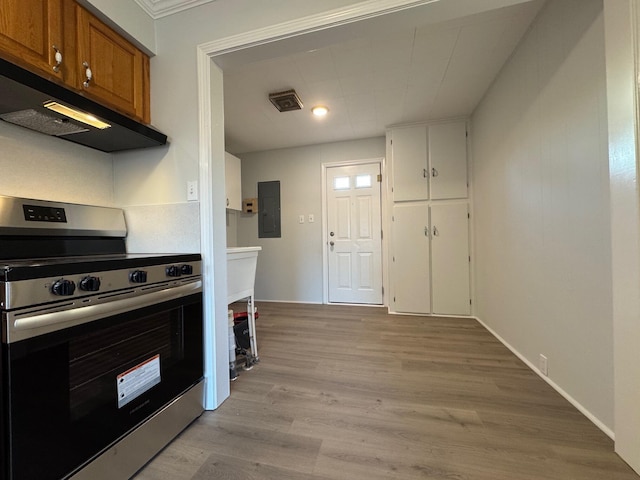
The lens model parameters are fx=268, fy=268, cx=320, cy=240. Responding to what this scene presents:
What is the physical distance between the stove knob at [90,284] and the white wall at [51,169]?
2.67 feet

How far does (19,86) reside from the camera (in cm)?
96

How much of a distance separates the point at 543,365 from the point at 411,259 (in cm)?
167

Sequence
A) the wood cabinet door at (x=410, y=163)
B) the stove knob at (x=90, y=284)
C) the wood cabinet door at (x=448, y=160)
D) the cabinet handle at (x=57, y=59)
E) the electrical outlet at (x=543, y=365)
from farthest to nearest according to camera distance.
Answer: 1. the wood cabinet door at (x=410, y=163)
2. the wood cabinet door at (x=448, y=160)
3. the electrical outlet at (x=543, y=365)
4. the cabinet handle at (x=57, y=59)
5. the stove knob at (x=90, y=284)

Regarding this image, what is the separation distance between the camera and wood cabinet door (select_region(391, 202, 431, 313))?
3.20 meters

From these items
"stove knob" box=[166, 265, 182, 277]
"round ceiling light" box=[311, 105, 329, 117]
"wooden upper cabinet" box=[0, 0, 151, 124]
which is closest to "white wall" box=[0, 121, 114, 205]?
"wooden upper cabinet" box=[0, 0, 151, 124]

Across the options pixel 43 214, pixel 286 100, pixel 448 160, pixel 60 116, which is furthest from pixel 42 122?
pixel 448 160

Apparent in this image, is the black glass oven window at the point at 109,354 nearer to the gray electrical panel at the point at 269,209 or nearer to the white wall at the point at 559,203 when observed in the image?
the white wall at the point at 559,203

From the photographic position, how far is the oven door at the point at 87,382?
73 centimetres

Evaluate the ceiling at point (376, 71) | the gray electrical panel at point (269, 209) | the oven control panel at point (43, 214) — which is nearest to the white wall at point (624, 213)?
the ceiling at point (376, 71)

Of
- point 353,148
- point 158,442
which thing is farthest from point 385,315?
point 158,442

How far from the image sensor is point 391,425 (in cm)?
131

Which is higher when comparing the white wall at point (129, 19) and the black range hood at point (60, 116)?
the white wall at point (129, 19)

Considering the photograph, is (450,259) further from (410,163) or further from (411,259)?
(410,163)

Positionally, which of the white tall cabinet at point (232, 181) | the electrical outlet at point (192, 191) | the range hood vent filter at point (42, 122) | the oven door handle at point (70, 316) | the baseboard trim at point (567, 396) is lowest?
the baseboard trim at point (567, 396)
